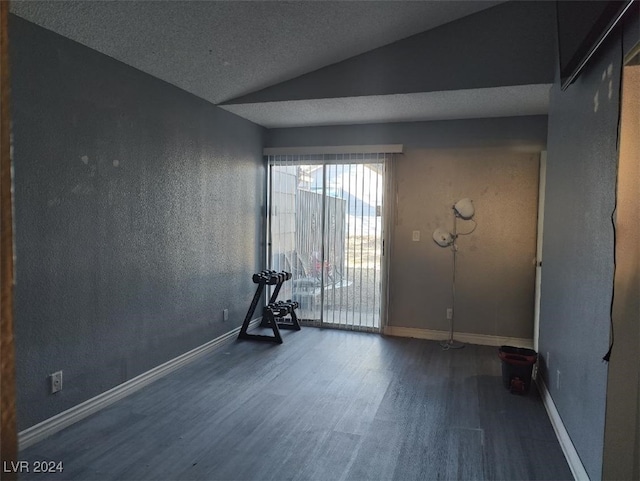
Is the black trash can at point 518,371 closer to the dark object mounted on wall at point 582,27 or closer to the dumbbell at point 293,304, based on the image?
the dark object mounted on wall at point 582,27

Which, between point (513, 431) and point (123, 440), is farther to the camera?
point (513, 431)

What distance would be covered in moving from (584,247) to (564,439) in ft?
3.90

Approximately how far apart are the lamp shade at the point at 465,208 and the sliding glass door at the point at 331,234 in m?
0.86

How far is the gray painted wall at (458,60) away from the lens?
3471 mm

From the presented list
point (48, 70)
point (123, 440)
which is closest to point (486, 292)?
point (123, 440)

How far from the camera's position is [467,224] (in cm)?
476

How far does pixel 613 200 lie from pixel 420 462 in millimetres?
1708

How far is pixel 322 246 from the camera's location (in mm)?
5340

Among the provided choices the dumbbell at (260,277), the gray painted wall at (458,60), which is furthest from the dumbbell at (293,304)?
the gray painted wall at (458,60)

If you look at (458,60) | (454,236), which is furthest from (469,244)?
(458,60)

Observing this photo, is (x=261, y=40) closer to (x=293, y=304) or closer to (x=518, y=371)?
(x=293, y=304)

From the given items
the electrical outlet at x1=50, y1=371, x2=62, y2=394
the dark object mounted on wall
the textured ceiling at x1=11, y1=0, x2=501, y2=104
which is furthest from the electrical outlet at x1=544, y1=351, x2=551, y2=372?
the electrical outlet at x1=50, y1=371, x2=62, y2=394

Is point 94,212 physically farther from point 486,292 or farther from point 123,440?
point 486,292

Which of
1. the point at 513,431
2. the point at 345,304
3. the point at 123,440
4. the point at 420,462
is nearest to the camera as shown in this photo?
the point at 420,462
